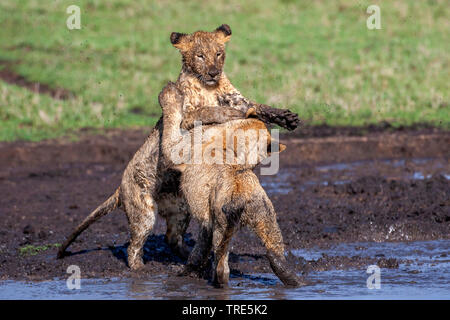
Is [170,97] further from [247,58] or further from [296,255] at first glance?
[247,58]

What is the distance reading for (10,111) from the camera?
18.6 metres

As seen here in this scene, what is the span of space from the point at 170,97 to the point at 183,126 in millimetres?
305

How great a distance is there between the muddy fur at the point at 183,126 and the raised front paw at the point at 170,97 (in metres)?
0.17

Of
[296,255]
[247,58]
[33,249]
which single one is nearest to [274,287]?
[296,255]

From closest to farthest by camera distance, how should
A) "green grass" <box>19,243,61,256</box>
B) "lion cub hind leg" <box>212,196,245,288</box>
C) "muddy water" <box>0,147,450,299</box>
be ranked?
"lion cub hind leg" <box>212,196,245,288</box> → "muddy water" <box>0,147,450,299</box> → "green grass" <box>19,243,61,256</box>

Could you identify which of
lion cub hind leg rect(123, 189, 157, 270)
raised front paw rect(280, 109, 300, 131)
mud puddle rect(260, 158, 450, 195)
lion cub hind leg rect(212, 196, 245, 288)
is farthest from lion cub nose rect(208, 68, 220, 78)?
mud puddle rect(260, 158, 450, 195)

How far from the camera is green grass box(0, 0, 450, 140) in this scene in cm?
1847

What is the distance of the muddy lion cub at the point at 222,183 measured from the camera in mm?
6707

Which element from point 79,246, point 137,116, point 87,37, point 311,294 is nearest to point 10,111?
point 137,116

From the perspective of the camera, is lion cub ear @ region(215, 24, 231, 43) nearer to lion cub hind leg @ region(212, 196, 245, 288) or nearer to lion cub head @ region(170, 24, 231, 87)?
lion cub head @ region(170, 24, 231, 87)

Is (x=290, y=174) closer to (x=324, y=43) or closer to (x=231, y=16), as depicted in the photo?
(x=324, y=43)

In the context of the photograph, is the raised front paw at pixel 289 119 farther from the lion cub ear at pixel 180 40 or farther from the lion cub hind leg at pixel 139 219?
the lion cub hind leg at pixel 139 219

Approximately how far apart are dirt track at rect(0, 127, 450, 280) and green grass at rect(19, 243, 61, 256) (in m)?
0.05
